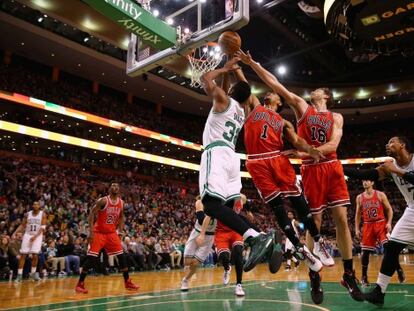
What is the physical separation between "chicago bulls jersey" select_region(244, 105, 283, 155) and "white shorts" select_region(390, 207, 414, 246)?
179cm

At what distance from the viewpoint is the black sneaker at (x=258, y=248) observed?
360 centimetres

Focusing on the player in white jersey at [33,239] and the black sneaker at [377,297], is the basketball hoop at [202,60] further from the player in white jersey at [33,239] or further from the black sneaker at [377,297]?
the black sneaker at [377,297]

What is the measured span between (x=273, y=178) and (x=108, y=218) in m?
4.32

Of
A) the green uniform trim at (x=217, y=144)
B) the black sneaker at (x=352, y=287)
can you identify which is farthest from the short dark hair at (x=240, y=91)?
the black sneaker at (x=352, y=287)

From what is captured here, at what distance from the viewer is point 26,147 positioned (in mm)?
25172

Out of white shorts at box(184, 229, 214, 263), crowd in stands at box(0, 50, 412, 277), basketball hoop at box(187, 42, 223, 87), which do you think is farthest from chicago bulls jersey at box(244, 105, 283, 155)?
crowd in stands at box(0, 50, 412, 277)

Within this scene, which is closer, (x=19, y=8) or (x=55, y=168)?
(x=19, y=8)

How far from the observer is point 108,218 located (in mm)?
7926

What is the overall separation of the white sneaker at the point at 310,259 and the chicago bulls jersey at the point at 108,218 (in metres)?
4.57

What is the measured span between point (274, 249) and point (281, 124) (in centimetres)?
169

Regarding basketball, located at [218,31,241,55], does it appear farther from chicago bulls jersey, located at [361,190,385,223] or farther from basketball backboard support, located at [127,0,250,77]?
chicago bulls jersey, located at [361,190,385,223]

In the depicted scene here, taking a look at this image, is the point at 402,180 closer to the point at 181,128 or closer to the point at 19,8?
the point at 19,8

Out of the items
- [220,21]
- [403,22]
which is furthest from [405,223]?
[403,22]

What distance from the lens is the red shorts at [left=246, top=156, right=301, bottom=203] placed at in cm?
459
